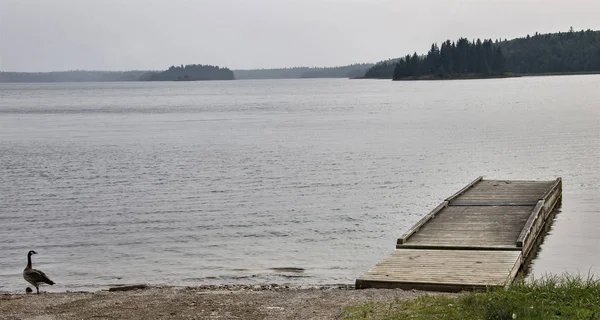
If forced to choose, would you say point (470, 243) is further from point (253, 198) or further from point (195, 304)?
point (253, 198)

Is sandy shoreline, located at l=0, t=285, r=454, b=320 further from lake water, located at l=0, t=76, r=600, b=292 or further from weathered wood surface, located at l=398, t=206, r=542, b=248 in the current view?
weathered wood surface, located at l=398, t=206, r=542, b=248

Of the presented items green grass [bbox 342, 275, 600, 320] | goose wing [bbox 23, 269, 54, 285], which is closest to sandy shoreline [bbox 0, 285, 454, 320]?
green grass [bbox 342, 275, 600, 320]

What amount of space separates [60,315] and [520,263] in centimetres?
947

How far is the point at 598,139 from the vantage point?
50188 millimetres

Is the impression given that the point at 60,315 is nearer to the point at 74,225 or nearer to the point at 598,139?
the point at 74,225

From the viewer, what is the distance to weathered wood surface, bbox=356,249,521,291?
45.9 feet

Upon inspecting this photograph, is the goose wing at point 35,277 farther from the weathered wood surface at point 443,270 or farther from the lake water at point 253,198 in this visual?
the weathered wood surface at point 443,270

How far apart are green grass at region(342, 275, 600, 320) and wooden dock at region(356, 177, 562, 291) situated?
2178 millimetres

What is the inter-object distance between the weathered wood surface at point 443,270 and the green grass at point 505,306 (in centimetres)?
190

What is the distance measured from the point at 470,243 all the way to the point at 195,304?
7083mm

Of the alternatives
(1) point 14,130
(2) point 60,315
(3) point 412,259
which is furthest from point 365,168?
(1) point 14,130

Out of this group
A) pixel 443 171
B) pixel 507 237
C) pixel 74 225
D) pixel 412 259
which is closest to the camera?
pixel 412 259

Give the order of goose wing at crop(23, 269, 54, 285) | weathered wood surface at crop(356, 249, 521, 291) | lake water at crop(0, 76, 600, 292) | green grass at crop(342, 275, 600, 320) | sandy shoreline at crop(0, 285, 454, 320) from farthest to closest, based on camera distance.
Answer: lake water at crop(0, 76, 600, 292) → goose wing at crop(23, 269, 54, 285) → weathered wood surface at crop(356, 249, 521, 291) → sandy shoreline at crop(0, 285, 454, 320) → green grass at crop(342, 275, 600, 320)

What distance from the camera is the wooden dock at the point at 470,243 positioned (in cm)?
1424
